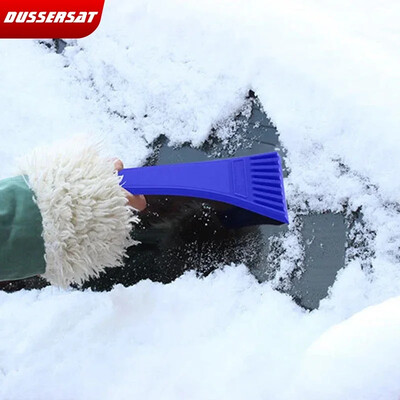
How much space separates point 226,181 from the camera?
2.58 ft

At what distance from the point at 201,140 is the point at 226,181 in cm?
12

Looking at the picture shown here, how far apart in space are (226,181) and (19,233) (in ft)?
0.99

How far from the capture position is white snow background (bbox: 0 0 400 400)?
0.69 metres

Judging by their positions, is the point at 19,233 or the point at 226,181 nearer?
the point at 19,233

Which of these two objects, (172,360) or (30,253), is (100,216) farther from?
(172,360)

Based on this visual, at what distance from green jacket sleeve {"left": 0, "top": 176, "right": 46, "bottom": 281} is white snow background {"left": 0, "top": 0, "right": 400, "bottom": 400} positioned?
154 mm

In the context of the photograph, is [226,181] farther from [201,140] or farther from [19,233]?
[19,233]

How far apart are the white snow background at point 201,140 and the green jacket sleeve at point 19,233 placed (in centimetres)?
15

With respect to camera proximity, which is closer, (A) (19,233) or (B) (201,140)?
(A) (19,233)

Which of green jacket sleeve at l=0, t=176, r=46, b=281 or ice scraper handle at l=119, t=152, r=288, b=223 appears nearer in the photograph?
green jacket sleeve at l=0, t=176, r=46, b=281

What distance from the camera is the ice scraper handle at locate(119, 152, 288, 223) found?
2.51 feet

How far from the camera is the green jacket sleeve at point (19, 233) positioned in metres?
0.63

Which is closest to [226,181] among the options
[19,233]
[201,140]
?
[201,140]

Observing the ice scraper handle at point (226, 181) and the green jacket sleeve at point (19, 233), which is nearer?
the green jacket sleeve at point (19, 233)
